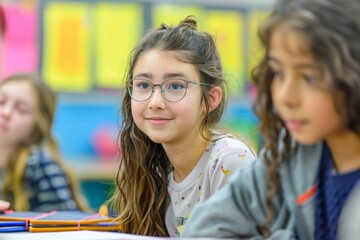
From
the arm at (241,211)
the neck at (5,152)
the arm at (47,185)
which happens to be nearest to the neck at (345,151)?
the arm at (241,211)

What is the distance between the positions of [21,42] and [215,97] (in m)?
2.36

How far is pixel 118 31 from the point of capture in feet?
13.1

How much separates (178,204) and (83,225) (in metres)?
0.26

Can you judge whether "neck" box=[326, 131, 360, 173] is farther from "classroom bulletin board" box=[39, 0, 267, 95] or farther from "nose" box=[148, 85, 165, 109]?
"classroom bulletin board" box=[39, 0, 267, 95]

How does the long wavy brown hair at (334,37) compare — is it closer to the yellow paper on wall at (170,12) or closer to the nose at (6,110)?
the nose at (6,110)

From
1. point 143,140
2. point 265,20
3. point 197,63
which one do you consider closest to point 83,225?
point 143,140

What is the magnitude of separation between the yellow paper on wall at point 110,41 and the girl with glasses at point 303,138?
279 cm

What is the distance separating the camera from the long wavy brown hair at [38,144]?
8.62ft

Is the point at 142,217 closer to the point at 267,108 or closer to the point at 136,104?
the point at 136,104

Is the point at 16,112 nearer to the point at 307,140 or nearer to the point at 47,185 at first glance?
the point at 47,185

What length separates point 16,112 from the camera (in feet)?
9.48

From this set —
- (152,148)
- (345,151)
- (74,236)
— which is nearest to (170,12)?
(152,148)

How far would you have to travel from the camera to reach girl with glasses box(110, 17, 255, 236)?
5.43 ft

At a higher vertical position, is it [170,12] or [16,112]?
[170,12]
